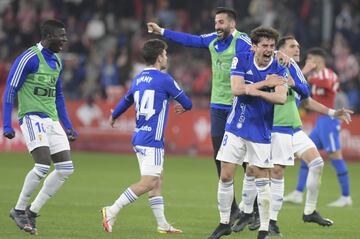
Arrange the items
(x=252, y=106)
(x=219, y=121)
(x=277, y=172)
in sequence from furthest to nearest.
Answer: (x=219, y=121), (x=277, y=172), (x=252, y=106)

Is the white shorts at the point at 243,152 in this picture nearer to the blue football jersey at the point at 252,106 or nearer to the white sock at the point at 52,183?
the blue football jersey at the point at 252,106

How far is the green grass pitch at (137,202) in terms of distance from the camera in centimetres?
1238

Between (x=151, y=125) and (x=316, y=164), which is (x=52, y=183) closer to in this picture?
(x=151, y=125)

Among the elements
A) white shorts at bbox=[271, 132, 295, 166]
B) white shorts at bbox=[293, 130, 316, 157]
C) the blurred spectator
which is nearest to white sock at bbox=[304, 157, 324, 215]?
white shorts at bbox=[293, 130, 316, 157]

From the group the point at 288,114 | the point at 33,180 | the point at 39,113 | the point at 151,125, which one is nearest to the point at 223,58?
the point at 288,114

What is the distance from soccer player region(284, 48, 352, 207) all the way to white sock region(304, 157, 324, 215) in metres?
2.43

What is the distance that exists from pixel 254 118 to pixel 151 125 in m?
1.44

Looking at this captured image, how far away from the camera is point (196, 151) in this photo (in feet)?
84.1

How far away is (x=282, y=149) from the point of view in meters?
12.8

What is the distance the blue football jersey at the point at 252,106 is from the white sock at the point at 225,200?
670 millimetres

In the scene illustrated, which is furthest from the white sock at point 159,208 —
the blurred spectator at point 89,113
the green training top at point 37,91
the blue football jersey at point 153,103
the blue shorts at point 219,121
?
the blurred spectator at point 89,113

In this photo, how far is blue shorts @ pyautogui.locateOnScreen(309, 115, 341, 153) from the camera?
1698 centimetres

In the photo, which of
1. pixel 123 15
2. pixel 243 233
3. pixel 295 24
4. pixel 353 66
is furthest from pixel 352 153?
pixel 243 233

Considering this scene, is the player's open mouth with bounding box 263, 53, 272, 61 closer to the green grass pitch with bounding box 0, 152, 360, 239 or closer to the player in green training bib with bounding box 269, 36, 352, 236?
the player in green training bib with bounding box 269, 36, 352, 236
